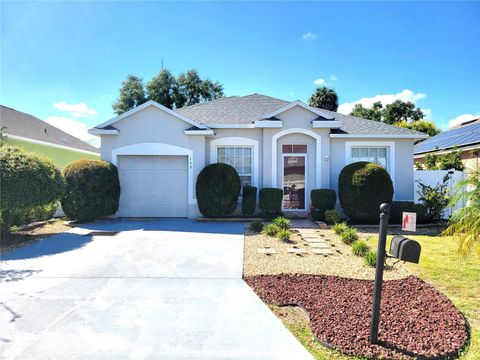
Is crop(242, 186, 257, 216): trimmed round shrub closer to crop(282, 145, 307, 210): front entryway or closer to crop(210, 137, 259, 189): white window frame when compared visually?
crop(210, 137, 259, 189): white window frame

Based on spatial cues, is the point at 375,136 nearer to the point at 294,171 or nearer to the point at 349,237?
the point at 294,171

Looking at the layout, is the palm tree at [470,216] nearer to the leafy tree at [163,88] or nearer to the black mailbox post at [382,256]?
the black mailbox post at [382,256]

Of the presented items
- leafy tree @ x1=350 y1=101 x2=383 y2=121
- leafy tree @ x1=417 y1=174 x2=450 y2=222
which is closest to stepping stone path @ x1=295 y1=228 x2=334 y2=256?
leafy tree @ x1=417 y1=174 x2=450 y2=222

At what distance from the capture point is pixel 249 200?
11797 mm

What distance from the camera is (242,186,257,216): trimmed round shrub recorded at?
1180cm

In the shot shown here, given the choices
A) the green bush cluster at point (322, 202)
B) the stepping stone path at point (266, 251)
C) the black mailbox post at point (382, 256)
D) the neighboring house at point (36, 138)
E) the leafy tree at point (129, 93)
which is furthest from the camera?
the leafy tree at point (129, 93)

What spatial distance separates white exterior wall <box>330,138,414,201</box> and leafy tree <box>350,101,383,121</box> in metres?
27.5

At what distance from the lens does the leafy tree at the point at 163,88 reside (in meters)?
30.8

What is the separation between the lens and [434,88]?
61.2ft

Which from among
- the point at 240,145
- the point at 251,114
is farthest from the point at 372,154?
the point at 240,145

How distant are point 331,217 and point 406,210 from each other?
286cm

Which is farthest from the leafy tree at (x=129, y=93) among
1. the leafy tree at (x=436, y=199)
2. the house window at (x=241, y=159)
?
the leafy tree at (x=436, y=199)

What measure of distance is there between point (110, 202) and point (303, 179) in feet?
25.8

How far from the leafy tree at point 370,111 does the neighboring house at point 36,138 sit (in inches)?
1280
